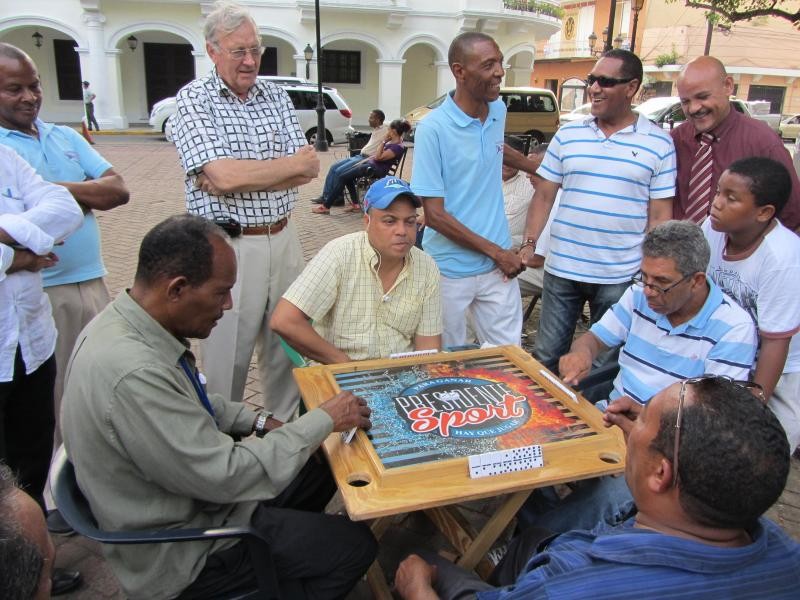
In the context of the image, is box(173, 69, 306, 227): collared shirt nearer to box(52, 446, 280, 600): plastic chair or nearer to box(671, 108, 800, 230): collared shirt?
box(52, 446, 280, 600): plastic chair

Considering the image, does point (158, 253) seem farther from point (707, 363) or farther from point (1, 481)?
point (707, 363)

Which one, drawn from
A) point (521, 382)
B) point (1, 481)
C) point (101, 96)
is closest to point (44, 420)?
point (1, 481)

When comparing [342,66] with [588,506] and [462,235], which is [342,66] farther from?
[588,506]

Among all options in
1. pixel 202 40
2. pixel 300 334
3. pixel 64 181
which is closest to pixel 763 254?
pixel 300 334

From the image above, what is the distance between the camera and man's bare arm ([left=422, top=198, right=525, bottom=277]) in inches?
125

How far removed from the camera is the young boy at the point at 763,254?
247cm

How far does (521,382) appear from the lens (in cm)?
241

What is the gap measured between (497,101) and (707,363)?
182 centimetres

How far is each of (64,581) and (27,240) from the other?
134 cm

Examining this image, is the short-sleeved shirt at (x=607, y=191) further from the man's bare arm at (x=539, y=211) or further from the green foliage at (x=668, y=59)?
the green foliage at (x=668, y=59)

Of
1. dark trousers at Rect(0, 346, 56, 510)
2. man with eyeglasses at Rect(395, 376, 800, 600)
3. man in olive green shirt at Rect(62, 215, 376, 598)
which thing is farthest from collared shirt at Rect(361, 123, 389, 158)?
man with eyeglasses at Rect(395, 376, 800, 600)

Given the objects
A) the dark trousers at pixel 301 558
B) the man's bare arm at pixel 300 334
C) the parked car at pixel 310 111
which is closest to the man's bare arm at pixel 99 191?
the man's bare arm at pixel 300 334

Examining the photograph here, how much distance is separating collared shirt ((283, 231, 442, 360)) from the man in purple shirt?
1.54 metres

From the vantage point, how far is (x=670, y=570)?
3.98 ft
